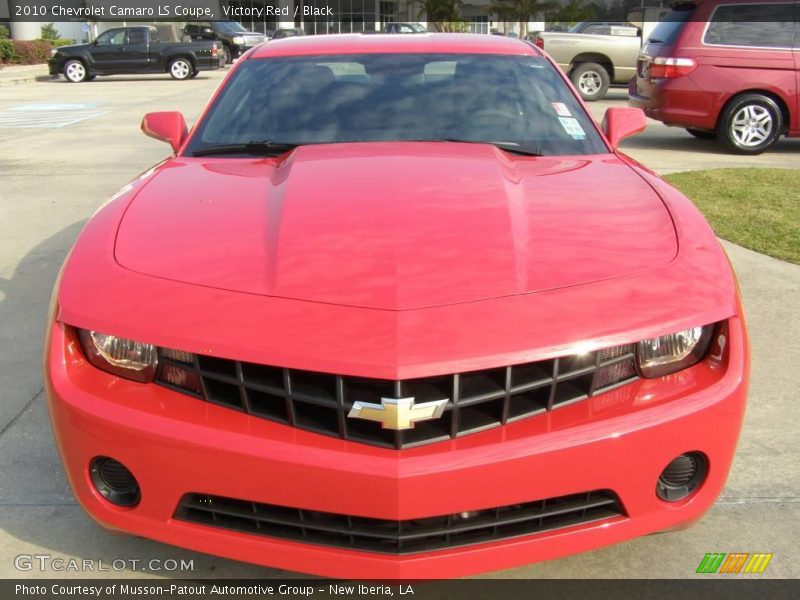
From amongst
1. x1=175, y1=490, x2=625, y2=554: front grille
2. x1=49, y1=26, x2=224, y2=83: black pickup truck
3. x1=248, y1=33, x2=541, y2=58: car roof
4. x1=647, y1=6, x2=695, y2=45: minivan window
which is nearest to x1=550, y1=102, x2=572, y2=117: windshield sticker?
x1=248, y1=33, x2=541, y2=58: car roof

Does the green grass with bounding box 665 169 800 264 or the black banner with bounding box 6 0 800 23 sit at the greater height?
the green grass with bounding box 665 169 800 264

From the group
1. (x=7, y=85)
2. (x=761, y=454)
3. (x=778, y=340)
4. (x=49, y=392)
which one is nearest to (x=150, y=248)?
(x=49, y=392)

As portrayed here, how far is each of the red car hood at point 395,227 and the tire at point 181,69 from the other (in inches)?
910

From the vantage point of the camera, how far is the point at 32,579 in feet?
7.99

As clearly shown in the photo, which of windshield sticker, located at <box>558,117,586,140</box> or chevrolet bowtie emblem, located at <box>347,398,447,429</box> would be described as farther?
windshield sticker, located at <box>558,117,586,140</box>

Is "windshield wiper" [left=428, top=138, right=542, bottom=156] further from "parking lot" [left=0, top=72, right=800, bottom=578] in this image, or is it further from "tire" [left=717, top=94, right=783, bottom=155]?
"tire" [left=717, top=94, right=783, bottom=155]

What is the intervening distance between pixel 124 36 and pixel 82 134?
1361 centimetres

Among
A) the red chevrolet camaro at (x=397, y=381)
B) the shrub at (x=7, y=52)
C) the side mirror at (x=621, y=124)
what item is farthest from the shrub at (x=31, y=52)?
the red chevrolet camaro at (x=397, y=381)

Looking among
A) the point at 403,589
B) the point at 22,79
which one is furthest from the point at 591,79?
the point at 22,79

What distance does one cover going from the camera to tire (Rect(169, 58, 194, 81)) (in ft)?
80.5

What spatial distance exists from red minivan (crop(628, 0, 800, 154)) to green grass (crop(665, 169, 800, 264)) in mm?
1328

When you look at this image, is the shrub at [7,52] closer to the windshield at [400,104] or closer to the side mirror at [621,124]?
the windshield at [400,104]

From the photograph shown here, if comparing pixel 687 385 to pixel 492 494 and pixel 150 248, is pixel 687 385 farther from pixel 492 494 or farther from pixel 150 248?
pixel 150 248

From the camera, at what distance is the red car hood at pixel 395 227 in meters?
2.19
